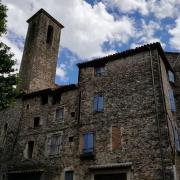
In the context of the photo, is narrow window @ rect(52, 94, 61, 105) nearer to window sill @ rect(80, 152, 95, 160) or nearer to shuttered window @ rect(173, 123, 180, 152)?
window sill @ rect(80, 152, 95, 160)

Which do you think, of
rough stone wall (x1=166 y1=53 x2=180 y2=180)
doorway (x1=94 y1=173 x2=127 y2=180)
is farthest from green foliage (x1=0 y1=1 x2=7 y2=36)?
rough stone wall (x1=166 y1=53 x2=180 y2=180)

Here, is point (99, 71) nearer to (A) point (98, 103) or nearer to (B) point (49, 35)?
(A) point (98, 103)

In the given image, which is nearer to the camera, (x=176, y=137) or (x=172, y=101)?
(x=176, y=137)

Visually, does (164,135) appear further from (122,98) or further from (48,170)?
(48,170)

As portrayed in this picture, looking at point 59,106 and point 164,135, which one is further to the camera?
point 59,106

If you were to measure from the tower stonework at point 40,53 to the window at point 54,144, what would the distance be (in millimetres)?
8499

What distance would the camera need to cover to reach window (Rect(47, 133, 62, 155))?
22656 millimetres

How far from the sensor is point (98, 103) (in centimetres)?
2225

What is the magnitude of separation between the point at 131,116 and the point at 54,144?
7.10 m

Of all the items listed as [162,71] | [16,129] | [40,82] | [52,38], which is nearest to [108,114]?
[162,71]

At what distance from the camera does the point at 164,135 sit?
18.2 metres

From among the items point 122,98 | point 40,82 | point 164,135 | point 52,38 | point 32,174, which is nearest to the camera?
point 164,135

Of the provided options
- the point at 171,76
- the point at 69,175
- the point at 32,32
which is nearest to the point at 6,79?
the point at 69,175

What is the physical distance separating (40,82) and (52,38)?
7.09m
